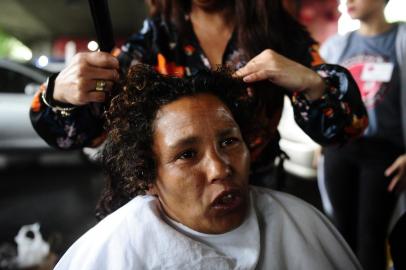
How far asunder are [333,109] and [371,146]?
694 mm

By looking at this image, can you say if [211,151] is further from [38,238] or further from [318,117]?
[38,238]

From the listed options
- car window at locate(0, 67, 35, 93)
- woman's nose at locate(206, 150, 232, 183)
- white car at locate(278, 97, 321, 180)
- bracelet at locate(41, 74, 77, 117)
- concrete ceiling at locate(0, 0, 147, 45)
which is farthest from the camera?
car window at locate(0, 67, 35, 93)

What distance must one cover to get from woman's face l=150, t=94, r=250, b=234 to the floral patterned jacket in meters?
0.19

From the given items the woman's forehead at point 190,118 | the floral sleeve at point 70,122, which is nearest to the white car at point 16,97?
the floral sleeve at point 70,122

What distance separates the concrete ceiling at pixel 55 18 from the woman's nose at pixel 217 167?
43 cm

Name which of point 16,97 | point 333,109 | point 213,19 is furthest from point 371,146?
point 16,97

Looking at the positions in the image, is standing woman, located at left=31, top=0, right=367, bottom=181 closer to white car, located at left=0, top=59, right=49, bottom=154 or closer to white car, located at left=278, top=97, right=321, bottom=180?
white car, located at left=278, top=97, right=321, bottom=180

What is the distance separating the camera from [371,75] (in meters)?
1.35

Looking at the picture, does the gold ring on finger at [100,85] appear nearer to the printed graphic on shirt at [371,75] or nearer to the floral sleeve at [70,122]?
the floral sleeve at [70,122]

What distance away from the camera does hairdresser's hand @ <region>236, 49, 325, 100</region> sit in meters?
0.82

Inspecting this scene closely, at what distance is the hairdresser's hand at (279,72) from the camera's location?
0.82 metres

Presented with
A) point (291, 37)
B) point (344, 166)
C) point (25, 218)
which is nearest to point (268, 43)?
point (291, 37)

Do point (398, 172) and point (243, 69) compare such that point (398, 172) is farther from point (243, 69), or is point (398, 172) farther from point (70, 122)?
point (70, 122)

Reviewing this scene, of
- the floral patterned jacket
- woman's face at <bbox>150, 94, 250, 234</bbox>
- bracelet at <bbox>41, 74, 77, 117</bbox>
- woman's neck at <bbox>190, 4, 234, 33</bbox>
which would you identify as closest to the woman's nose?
woman's face at <bbox>150, 94, 250, 234</bbox>
